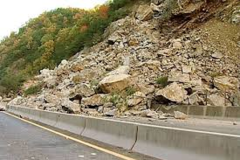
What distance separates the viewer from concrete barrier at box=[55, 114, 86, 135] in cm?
1503

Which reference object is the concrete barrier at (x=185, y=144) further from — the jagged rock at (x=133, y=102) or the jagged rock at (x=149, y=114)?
the jagged rock at (x=133, y=102)

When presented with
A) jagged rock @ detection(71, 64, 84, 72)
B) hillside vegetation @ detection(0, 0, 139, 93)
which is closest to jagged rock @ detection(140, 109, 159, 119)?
jagged rock @ detection(71, 64, 84, 72)

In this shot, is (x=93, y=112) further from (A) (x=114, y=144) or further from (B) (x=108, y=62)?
(A) (x=114, y=144)

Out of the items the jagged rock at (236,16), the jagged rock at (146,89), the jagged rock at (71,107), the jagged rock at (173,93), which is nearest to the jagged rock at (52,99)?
the jagged rock at (71,107)

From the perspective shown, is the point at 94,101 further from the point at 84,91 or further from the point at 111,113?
the point at 111,113

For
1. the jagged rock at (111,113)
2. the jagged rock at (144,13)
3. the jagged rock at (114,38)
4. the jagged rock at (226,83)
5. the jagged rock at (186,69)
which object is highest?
the jagged rock at (144,13)

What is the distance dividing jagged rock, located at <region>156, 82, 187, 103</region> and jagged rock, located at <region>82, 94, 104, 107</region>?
4264 mm

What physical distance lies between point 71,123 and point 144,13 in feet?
105

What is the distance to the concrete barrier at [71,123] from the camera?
15.0 m

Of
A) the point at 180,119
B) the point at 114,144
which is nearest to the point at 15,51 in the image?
the point at 180,119

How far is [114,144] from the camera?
36.8ft

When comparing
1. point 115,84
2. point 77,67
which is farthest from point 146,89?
point 77,67

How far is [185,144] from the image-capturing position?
785cm

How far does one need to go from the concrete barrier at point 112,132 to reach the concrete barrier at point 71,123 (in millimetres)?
640
